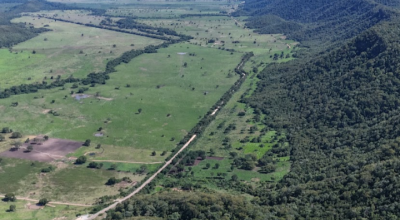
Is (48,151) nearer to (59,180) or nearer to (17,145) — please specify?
(17,145)

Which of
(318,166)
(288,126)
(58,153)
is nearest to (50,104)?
(58,153)

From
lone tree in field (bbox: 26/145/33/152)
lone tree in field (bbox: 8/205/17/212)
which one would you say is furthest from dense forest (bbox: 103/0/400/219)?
lone tree in field (bbox: 26/145/33/152)

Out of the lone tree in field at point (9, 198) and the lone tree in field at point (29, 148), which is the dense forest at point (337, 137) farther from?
the lone tree in field at point (29, 148)

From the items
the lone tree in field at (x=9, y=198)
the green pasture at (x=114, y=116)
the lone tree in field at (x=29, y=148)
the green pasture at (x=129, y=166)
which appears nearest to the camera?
the lone tree in field at (x=9, y=198)

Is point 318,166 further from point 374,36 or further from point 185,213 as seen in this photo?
point 374,36

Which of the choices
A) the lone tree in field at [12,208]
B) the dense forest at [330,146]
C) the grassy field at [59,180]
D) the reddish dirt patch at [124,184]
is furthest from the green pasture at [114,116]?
the lone tree in field at [12,208]

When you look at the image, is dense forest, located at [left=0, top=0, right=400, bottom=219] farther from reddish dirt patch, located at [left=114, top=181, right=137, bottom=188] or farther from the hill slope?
reddish dirt patch, located at [left=114, top=181, right=137, bottom=188]
